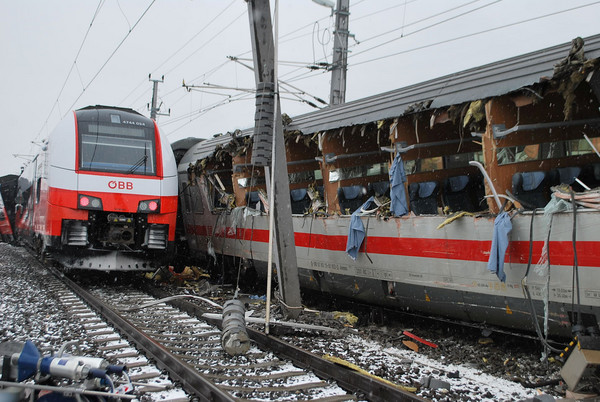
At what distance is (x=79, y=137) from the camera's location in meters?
10.6

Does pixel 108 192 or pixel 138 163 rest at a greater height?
pixel 138 163

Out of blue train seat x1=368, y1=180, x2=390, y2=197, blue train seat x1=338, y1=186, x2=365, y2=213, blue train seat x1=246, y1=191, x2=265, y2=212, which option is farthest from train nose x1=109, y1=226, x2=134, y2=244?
blue train seat x1=368, y1=180, x2=390, y2=197

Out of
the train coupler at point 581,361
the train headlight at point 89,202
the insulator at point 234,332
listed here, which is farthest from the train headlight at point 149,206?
the train coupler at point 581,361

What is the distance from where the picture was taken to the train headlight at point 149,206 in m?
10.8

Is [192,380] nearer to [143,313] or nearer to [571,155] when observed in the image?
[143,313]

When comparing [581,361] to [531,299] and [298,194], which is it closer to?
[531,299]

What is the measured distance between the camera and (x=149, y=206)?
35.6ft

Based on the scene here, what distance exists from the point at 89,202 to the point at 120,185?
0.70 m

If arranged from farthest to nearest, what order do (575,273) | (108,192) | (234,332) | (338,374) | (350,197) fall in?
1. (108,192)
2. (350,197)
3. (234,332)
4. (575,273)
5. (338,374)

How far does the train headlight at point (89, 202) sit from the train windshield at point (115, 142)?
61 cm

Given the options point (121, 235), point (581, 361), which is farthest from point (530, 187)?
point (121, 235)

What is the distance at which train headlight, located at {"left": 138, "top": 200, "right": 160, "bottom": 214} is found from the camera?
10766 mm

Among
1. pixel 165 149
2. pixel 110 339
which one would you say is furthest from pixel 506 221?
pixel 165 149

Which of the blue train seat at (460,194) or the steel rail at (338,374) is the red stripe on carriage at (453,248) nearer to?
the blue train seat at (460,194)
